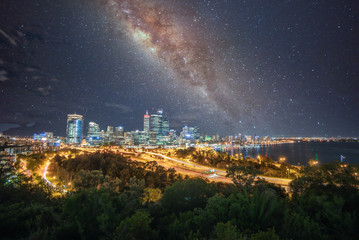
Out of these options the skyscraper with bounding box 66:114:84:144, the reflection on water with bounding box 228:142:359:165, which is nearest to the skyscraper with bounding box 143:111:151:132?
the skyscraper with bounding box 66:114:84:144

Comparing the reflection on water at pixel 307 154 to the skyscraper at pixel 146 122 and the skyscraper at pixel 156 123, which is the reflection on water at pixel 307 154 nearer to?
the skyscraper at pixel 156 123

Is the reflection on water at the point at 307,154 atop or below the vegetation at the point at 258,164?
below

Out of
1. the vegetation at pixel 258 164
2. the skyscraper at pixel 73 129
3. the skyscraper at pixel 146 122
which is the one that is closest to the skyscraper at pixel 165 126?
the skyscraper at pixel 146 122

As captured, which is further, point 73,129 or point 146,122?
point 146,122

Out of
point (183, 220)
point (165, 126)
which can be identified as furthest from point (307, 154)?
point (165, 126)

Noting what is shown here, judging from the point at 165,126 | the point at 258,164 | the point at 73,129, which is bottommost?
the point at 258,164

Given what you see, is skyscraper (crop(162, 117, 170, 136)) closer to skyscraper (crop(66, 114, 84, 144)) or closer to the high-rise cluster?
the high-rise cluster

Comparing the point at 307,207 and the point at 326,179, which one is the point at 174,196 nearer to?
the point at 307,207

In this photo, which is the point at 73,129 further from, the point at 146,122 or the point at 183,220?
the point at 183,220
